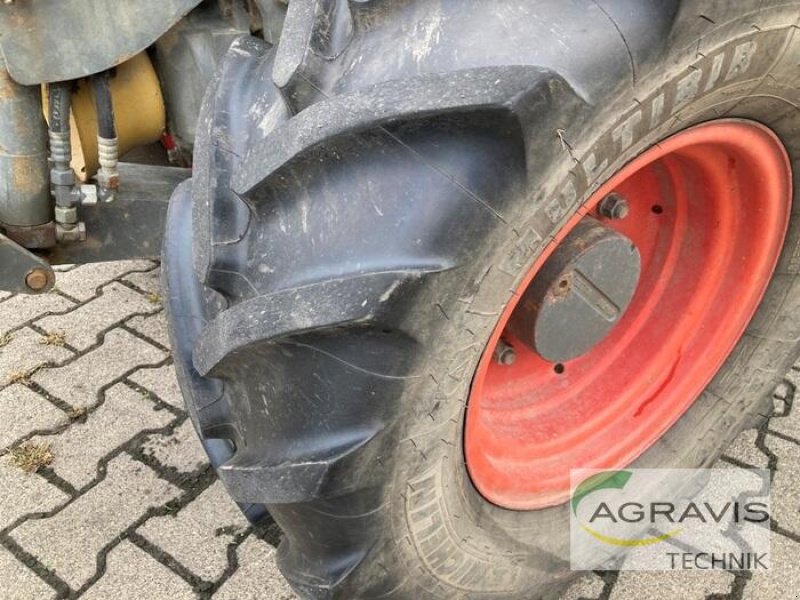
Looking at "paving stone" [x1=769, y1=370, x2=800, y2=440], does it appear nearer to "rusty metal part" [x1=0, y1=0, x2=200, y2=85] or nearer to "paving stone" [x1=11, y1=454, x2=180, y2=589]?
"paving stone" [x1=11, y1=454, x2=180, y2=589]

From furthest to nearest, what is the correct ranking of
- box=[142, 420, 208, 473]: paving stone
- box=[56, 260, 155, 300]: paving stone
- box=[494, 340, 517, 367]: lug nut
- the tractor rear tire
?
box=[56, 260, 155, 300]: paving stone
box=[142, 420, 208, 473]: paving stone
box=[494, 340, 517, 367]: lug nut
the tractor rear tire

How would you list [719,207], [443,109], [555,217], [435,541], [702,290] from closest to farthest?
[443,109] → [555,217] → [435,541] → [719,207] → [702,290]

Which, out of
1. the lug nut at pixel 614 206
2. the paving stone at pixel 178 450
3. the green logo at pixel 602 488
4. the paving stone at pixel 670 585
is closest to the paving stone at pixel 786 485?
the paving stone at pixel 670 585

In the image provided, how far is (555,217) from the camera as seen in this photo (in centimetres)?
88

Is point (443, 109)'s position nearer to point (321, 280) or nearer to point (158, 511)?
point (321, 280)

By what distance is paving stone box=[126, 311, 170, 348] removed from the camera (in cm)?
211

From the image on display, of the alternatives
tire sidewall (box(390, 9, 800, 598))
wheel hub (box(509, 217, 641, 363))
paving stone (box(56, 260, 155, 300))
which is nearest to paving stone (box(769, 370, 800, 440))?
tire sidewall (box(390, 9, 800, 598))

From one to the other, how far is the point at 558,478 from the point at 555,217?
591 mm

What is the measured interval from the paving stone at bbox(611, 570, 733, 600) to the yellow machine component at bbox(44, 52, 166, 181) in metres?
1.22

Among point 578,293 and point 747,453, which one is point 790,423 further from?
point 578,293

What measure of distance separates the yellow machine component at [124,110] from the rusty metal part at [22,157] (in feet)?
0.32

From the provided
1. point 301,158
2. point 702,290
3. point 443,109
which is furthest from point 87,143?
point 702,290

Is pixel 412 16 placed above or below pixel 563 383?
above

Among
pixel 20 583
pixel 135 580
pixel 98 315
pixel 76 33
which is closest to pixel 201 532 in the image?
pixel 135 580
